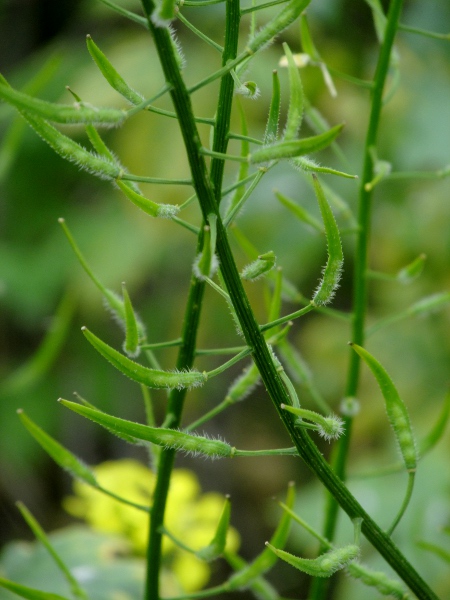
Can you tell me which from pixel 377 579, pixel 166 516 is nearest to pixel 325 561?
pixel 377 579

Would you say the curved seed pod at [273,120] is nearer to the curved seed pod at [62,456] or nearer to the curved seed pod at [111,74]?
the curved seed pod at [111,74]

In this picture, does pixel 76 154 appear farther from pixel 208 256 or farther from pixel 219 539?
pixel 219 539

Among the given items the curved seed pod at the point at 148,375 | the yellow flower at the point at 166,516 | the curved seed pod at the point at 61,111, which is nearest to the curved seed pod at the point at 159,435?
the curved seed pod at the point at 148,375

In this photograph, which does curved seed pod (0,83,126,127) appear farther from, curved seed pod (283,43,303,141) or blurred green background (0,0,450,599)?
blurred green background (0,0,450,599)

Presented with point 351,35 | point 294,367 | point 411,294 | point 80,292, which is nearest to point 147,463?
point 80,292

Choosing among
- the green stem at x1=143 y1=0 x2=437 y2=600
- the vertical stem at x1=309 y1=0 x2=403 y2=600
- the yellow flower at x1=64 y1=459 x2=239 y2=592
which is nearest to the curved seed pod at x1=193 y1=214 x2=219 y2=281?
the green stem at x1=143 y1=0 x2=437 y2=600

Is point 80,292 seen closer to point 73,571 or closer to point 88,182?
point 88,182
